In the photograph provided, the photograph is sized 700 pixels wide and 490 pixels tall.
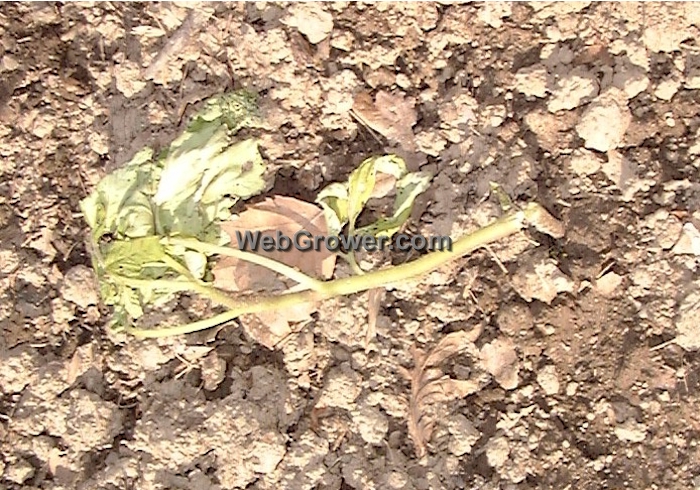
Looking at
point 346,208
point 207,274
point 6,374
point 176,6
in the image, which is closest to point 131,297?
point 207,274

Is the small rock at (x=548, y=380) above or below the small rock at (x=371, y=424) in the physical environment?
above

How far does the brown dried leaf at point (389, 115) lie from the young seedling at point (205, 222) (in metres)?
0.08

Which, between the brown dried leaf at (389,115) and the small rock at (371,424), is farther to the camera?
the brown dried leaf at (389,115)

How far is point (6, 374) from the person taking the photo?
251 centimetres

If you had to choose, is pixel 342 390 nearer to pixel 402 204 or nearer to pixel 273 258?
pixel 273 258

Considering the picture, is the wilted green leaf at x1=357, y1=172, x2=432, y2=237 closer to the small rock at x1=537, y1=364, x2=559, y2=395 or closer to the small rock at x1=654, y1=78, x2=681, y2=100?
the small rock at x1=537, y1=364, x2=559, y2=395

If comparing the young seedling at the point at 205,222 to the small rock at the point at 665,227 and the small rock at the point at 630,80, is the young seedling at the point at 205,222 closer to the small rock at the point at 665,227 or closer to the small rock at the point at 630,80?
the small rock at the point at 665,227

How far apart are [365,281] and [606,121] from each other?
0.71 m

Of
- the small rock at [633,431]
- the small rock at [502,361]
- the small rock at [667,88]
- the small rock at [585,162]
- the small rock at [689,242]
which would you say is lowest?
the small rock at [633,431]

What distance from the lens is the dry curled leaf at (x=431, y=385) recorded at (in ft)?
7.93

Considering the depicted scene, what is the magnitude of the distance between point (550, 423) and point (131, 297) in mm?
1062

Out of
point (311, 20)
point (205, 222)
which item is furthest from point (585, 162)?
point (205, 222)

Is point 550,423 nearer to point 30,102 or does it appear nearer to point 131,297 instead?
point 131,297

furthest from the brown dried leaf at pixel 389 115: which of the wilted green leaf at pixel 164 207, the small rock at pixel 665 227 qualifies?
the small rock at pixel 665 227
